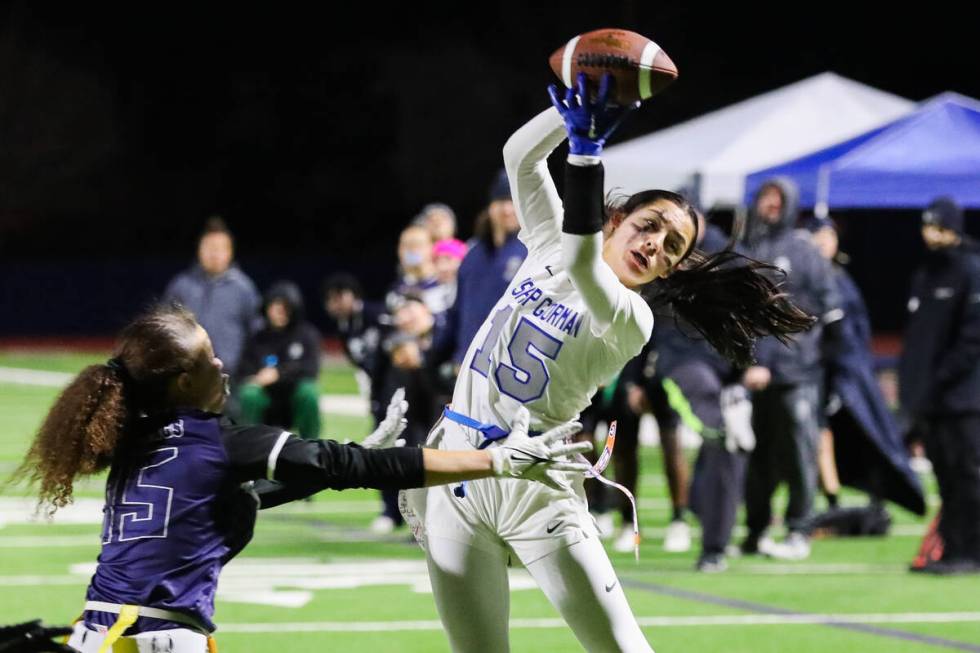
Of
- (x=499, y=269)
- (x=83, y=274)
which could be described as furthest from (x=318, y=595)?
(x=83, y=274)

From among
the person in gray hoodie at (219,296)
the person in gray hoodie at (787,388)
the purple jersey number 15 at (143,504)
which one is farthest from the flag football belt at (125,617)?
the person in gray hoodie at (219,296)

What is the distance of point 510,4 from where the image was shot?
162 feet

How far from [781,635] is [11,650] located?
16.0ft

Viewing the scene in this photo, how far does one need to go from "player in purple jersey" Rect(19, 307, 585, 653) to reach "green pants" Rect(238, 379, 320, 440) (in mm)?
9250

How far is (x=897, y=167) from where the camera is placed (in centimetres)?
1427

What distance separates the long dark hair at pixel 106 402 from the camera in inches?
173

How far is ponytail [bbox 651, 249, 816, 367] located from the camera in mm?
5605

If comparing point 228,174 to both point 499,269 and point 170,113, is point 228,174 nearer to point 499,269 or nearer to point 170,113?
point 170,113

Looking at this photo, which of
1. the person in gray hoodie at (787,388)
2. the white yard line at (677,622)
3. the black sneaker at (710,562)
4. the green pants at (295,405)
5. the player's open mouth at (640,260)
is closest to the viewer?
the player's open mouth at (640,260)

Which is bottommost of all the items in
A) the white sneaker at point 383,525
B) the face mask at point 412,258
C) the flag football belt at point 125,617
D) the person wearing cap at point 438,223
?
the white sneaker at point 383,525

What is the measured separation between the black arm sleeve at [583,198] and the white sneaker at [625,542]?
6679 mm

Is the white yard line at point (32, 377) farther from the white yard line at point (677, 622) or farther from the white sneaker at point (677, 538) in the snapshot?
the white yard line at point (677, 622)

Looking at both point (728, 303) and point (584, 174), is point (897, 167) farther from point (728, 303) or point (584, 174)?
Answer: point (584, 174)

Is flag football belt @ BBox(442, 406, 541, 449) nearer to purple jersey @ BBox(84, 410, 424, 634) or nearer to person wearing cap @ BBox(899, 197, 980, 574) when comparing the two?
purple jersey @ BBox(84, 410, 424, 634)
